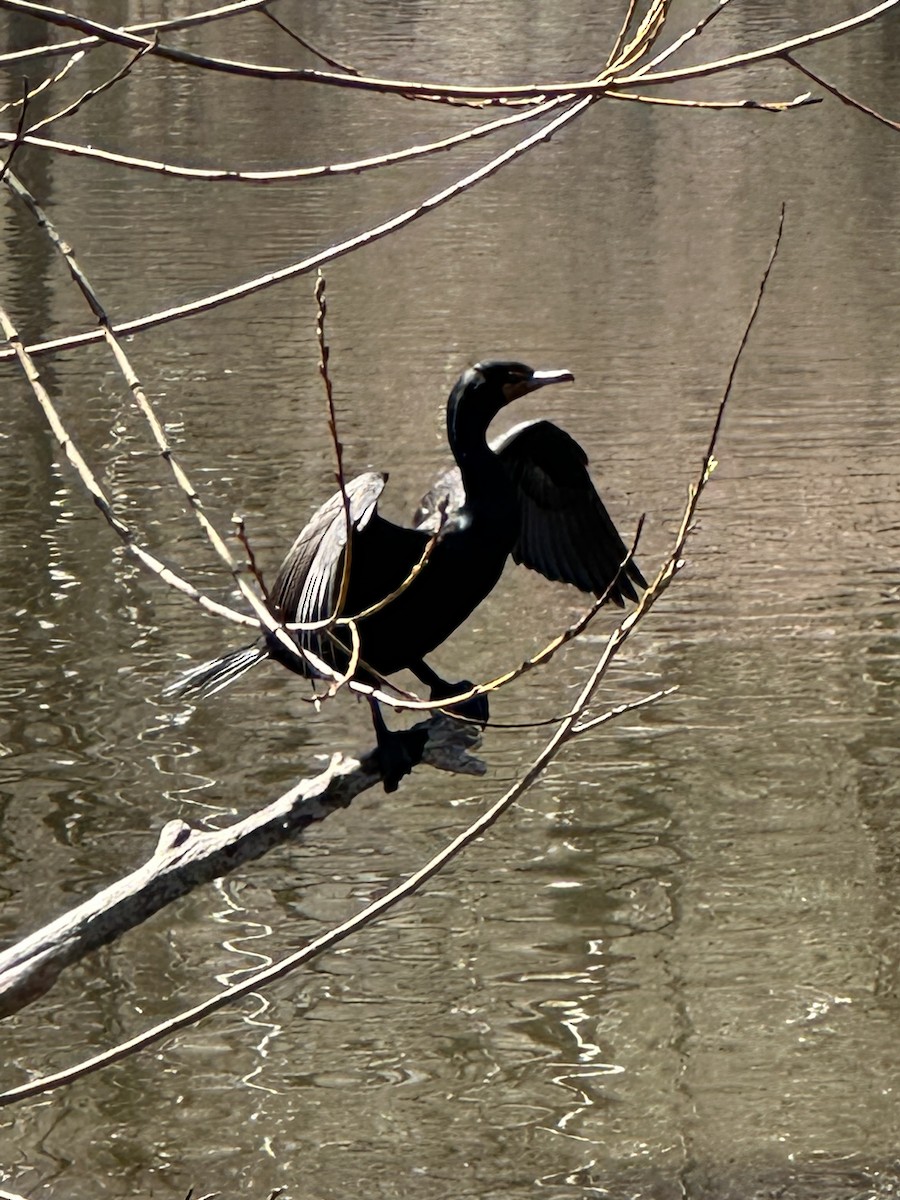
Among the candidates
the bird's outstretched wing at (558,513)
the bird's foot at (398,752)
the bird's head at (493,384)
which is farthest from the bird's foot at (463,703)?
the bird's head at (493,384)

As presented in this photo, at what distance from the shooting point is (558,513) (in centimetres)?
318

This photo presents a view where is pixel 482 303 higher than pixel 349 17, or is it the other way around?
pixel 349 17

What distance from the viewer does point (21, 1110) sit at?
3.78 meters

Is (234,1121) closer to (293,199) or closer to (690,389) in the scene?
(690,389)

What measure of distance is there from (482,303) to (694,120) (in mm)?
6519

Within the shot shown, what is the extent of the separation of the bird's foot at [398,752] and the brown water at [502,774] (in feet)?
3.84

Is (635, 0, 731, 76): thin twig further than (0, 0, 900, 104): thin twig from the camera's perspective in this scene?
Yes

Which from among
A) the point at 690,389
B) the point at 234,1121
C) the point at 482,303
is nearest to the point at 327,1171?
the point at 234,1121

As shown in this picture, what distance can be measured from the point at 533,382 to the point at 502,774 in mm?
2375

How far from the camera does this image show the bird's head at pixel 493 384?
2.80 metres

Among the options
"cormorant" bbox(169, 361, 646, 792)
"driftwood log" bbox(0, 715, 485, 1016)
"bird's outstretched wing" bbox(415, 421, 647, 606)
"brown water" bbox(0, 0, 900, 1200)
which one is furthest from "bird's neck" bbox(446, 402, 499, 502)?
"brown water" bbox(0, 0, 900, 1200)

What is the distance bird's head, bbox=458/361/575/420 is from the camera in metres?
2.80

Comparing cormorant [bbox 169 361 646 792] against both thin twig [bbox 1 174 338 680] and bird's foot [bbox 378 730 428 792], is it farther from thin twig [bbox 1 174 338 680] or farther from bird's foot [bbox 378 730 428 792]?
thin twig [bbox 1 174 338 680]

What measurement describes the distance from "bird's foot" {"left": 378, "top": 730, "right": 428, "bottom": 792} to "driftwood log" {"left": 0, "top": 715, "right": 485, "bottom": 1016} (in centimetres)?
19
